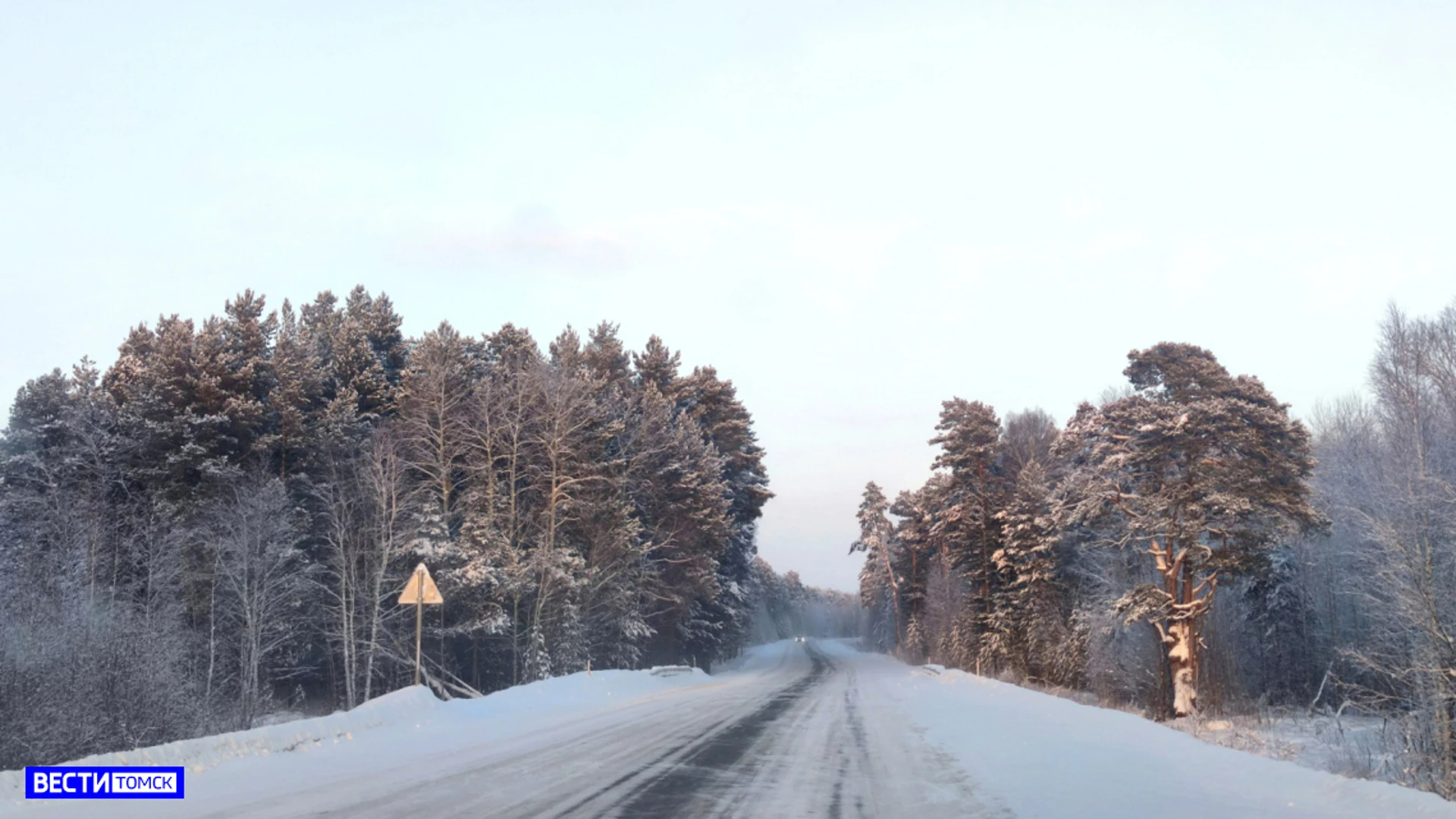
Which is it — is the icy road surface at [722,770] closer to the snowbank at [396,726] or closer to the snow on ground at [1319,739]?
the snowbank at [396,726]

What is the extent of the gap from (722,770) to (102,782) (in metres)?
6.48

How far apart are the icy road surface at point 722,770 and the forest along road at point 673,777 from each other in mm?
43

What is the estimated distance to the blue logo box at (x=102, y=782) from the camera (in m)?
8.26

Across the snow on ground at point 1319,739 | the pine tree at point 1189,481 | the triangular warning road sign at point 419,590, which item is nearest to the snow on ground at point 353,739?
the triangular warning road sign at point 419,590

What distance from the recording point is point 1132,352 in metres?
27.3

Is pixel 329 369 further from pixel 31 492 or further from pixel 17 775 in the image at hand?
pixel 17 775

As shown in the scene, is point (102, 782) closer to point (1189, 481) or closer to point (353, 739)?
point (353, 739)

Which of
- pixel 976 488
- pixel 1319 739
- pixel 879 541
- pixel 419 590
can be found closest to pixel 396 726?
pixel 419 590

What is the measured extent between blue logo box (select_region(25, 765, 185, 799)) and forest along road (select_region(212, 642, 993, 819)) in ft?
4.10

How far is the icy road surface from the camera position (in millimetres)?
8344

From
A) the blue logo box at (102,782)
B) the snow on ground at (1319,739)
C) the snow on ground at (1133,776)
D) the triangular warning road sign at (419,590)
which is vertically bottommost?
the snow on ground at (1319,739)

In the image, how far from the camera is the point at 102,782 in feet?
28.3

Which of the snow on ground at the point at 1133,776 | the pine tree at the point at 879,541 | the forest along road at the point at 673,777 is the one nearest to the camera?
the snow on ground at the point at 1133,776

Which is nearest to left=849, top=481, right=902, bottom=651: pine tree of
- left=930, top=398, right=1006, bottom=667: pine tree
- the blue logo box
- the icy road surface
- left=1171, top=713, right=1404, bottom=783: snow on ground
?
left=930, top=398, right=1006, bottom=667: pine tree
